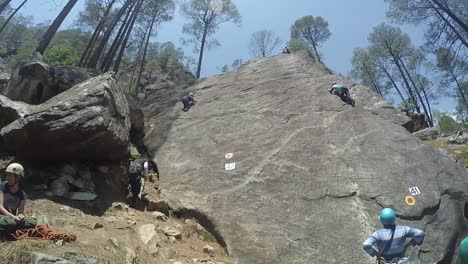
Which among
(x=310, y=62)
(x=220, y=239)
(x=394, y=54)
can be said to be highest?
(x=394, y=54)

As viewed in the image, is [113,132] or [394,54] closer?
[113,132]

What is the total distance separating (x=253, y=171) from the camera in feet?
31.6

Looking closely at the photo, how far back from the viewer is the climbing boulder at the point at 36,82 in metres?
11.0

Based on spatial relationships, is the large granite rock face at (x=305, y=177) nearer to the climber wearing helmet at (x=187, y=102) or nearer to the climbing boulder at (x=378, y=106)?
the climbing boulder at (x=378, y=106)

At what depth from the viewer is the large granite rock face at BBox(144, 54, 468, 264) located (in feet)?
25.3

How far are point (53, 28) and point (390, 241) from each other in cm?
1432

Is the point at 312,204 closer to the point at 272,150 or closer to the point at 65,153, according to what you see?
the point at 272,150

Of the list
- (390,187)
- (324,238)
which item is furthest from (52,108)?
(390,187)

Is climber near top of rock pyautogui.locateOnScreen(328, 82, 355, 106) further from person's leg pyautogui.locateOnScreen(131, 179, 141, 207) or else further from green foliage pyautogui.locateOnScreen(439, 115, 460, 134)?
green foliage pyautogui.locateOnScreen(439, 115, 460, 134)

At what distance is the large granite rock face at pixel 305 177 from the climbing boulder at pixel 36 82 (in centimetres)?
300

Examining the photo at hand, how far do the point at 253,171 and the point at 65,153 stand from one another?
418 cm

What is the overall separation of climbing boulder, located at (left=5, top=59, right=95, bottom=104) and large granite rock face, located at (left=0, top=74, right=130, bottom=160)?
2.38m

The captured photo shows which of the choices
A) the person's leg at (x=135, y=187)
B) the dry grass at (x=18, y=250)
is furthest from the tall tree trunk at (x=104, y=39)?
the dry grass at (x=18, y=250)

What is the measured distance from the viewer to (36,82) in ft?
36.6
